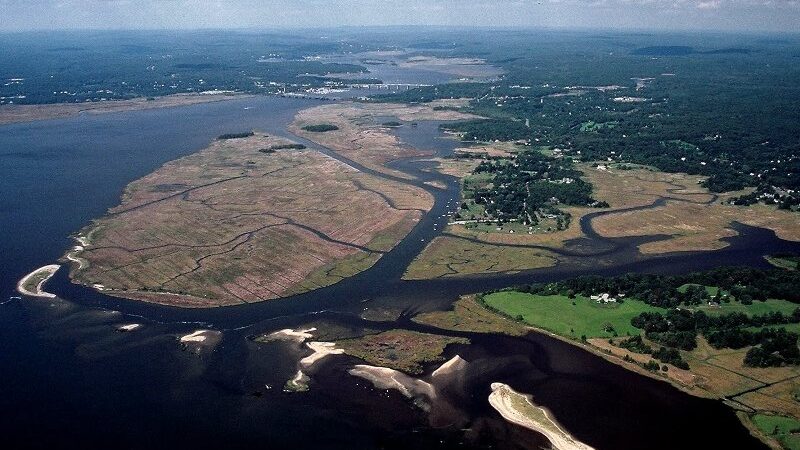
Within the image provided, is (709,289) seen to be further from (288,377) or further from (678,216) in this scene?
(288,377)

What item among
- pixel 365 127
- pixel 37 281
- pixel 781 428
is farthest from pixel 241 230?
pixel 365 127

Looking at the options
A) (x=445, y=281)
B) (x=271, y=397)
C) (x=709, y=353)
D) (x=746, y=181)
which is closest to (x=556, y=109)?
(x=746, y=181)

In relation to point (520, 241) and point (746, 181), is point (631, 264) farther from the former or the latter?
point (746, 181)

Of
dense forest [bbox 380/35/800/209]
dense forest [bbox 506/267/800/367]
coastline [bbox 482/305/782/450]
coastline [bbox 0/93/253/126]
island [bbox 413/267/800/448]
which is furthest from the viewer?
coastline [bbox 0/93/253/126]

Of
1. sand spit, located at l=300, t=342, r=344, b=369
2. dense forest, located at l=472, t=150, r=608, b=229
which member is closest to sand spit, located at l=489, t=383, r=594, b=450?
sand spit, located at l=300, t=342, r=344, b=369

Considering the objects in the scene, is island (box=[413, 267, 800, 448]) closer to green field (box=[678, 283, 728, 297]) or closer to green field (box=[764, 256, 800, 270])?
green field (box=[678, 283, 728, 297])
